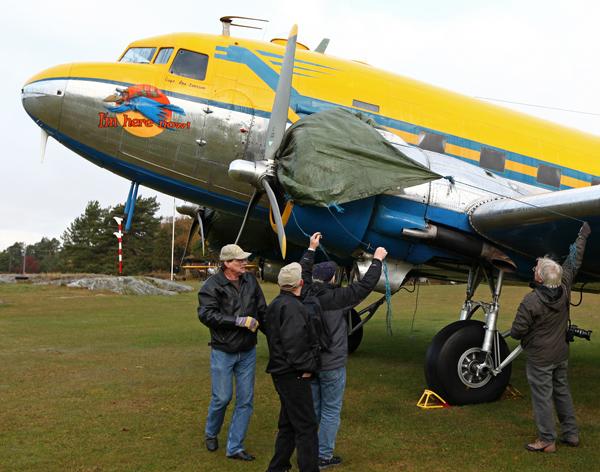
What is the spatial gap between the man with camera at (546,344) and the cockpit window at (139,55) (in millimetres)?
5566

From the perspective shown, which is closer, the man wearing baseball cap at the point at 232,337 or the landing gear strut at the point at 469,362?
the man wearing baseball cap at the point at 232,337

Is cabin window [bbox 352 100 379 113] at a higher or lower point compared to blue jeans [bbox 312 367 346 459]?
higher

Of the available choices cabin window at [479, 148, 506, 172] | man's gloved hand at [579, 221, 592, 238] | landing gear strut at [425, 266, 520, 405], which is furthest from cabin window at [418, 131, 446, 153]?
man's gloved hand at [579, 221, 592, 238]

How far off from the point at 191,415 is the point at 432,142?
4.64 metres

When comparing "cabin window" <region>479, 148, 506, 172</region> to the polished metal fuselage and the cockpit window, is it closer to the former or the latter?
the polished metal fuselage

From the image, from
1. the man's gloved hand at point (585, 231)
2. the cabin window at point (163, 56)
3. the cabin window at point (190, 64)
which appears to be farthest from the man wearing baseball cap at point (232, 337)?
the cabin window at point (163, 56)

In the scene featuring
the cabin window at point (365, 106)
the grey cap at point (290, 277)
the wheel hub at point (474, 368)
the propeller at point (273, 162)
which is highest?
the cabin window at point (365, 106)

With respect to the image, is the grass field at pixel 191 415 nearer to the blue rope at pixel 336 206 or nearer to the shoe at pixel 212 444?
the shoe at pixel 212 444

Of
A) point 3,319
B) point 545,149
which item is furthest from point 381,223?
point 3,319

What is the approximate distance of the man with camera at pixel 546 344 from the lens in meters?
4.96

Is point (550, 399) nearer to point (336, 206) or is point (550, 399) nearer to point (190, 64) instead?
point (336, 206)

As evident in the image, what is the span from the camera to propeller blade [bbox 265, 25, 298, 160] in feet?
21.8

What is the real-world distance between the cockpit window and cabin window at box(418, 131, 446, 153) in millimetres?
3745

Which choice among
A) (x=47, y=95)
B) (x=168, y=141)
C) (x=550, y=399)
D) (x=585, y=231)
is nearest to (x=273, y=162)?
(x=168, y=141)
